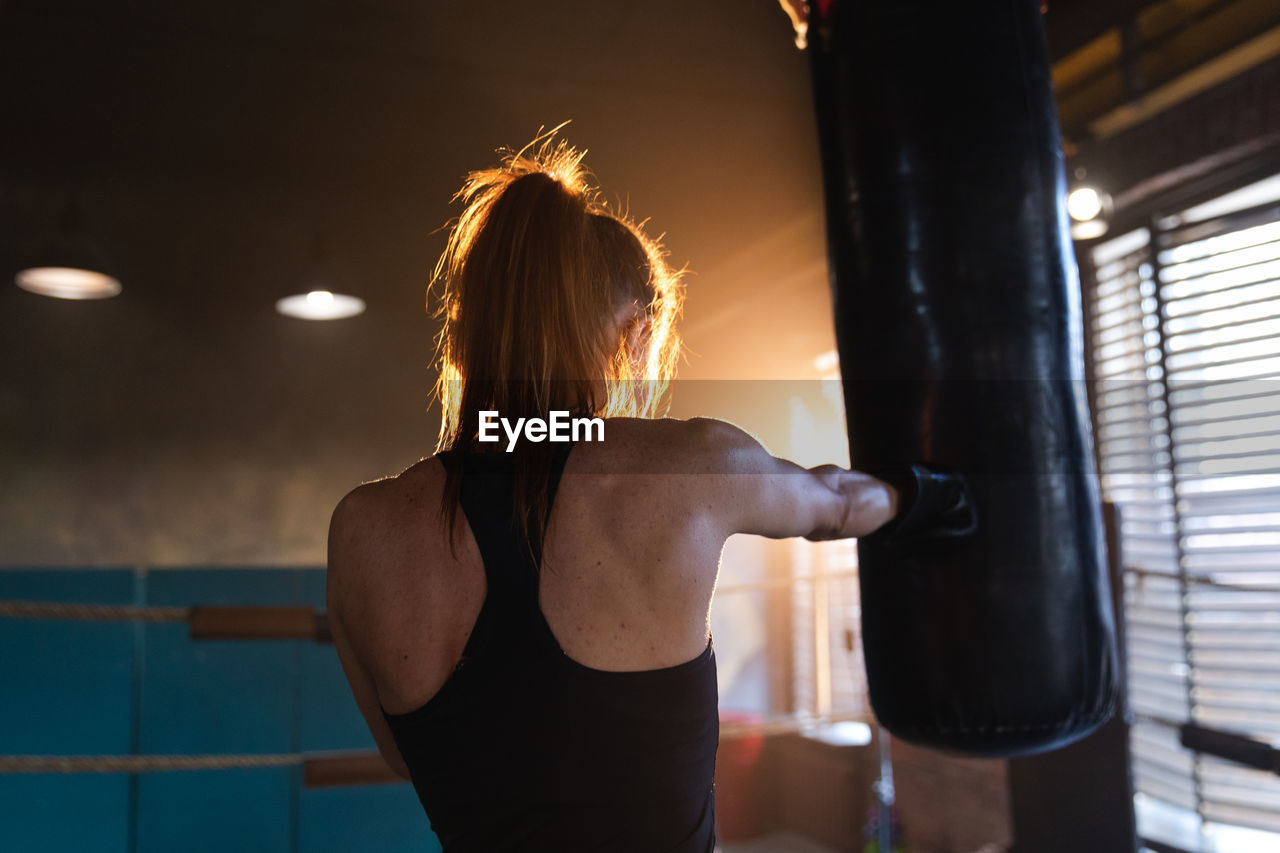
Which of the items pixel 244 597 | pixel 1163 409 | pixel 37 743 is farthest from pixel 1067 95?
pixel 37 743

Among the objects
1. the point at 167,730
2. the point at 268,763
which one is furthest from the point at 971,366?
the point at 167,730

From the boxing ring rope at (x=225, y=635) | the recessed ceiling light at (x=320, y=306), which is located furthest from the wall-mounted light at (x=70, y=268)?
the boxing ring rope at (x=225, y=635)

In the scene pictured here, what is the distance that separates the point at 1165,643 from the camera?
2203mm

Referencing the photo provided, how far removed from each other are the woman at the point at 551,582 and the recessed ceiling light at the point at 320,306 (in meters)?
3.38

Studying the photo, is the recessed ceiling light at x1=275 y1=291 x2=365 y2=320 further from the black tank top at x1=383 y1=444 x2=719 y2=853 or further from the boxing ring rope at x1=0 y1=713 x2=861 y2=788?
the black tank top at x1=383 y1=444 x2=719 y2=853

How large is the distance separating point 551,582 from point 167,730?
9.08 ft

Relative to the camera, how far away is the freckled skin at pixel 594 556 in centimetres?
67

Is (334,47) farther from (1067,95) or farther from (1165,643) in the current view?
(1165,643)

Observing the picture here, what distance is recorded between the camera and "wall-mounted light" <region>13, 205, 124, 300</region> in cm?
289

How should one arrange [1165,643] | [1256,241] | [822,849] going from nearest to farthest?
[1256,241], [1165,643], [822,849]

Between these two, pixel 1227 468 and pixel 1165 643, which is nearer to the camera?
pixel 1227 468

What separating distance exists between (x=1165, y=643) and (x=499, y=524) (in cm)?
218

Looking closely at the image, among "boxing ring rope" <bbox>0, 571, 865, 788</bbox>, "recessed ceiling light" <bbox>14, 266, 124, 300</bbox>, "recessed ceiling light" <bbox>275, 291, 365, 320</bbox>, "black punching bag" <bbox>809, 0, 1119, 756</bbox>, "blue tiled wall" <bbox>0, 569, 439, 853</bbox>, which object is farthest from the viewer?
"recessed ceiling light" <bbox>275, 291, 365, 320</bbox>

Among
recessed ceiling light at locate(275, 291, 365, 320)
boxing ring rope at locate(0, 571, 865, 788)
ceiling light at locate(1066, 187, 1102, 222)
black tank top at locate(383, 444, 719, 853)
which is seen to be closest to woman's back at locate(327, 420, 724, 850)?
black tank top at locate(383, 444, 719, 853)
